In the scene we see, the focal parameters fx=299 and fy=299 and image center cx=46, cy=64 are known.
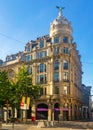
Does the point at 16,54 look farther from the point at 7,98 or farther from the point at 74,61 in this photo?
the point at 7,98

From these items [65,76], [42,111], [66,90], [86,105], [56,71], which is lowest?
[42,111]

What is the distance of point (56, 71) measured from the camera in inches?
3408

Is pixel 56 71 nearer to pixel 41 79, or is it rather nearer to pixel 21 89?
pixel 41 79

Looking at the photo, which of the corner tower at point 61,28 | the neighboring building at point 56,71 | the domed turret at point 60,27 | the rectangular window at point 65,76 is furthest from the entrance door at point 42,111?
the domed turret at point 60,27

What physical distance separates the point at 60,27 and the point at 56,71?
42.5 feet

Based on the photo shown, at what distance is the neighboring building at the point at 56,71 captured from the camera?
84.9m

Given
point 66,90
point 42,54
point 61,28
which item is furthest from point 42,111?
point 61,28

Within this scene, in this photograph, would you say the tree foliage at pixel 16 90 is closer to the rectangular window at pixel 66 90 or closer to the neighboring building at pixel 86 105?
the rectangular window at pixel 66 90

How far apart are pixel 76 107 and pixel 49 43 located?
22571mm

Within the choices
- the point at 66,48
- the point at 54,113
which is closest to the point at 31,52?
the point at 66,48

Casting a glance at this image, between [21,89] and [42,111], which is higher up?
[21,89]

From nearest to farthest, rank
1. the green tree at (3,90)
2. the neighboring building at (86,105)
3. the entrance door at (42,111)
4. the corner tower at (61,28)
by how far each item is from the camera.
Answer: the green tree at (3,90) < the entrance door at (42,111) < the corner tower at (61,28) < the neighboring building at (86,105)

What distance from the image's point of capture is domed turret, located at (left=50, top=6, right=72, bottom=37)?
87.1 metres

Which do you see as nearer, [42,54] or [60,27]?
[60,27]
